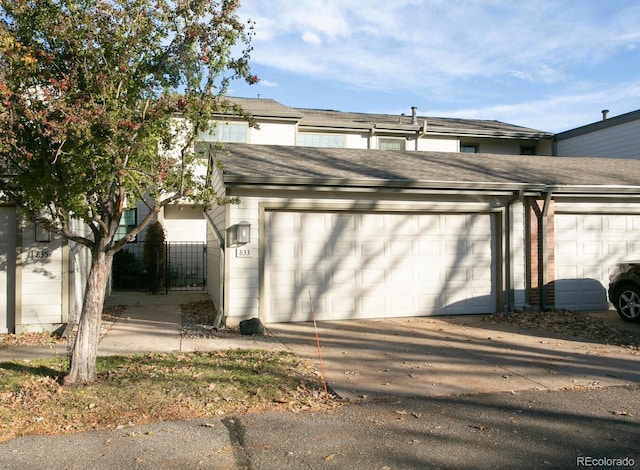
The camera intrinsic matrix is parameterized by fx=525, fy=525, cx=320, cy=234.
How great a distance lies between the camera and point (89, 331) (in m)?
6.14

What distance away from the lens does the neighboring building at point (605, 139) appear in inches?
763

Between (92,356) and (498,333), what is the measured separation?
6.74m

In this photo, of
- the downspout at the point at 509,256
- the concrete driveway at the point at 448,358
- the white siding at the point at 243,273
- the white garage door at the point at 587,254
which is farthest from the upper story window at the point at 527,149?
the white siding at the point at 243,273

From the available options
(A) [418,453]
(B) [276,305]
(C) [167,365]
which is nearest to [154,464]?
(A) [418,453]

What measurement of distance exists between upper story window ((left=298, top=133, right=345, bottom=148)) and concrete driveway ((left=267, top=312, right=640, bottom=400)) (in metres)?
11.6

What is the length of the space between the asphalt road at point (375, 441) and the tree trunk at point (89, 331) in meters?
1.51

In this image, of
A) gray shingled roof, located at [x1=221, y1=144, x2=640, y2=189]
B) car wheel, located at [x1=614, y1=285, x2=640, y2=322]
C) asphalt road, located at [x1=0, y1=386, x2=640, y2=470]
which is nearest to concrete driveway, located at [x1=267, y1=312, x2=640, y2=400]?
car wheel, located at [x1=614, y1=285, x2=640, y2=322]

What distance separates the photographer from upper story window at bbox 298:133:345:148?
67.7ft

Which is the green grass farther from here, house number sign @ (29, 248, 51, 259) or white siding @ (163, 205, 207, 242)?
white siding @ (163, 205, 207, 242)

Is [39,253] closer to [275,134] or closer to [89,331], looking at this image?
[89,331]

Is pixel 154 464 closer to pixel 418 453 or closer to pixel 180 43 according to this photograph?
pixel 418 453

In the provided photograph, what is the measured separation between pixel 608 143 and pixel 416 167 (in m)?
12.4

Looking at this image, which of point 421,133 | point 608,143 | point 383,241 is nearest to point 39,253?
point 383,241

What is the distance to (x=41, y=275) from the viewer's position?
935cm
